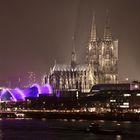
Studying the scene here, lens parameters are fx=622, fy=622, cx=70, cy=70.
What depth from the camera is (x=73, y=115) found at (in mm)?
160125

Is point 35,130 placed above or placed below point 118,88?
below

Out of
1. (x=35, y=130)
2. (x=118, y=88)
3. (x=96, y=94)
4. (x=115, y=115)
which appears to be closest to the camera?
(x=35, y=130)

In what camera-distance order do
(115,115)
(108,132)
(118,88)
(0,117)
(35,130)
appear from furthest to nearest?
1. (118,88)
2. (0,117)
3. (115,115)
4. (35,130)
5. (108,132)

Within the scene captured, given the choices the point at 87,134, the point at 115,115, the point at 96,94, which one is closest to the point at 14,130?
the point at 87,134

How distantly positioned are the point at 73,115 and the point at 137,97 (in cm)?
2051

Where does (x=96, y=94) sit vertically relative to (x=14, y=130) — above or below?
above

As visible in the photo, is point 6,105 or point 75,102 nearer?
point 75,102

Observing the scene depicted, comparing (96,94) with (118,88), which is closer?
(96,94)

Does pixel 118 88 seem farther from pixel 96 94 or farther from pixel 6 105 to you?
pixel 6 105

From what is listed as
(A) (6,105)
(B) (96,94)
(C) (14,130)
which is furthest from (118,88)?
(C) (14,130)

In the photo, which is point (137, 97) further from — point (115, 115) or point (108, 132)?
point (108, 132)

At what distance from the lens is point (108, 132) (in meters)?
96.2

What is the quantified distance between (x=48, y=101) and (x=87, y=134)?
87.6m

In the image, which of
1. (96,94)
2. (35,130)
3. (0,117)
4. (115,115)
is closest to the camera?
(35,130)
